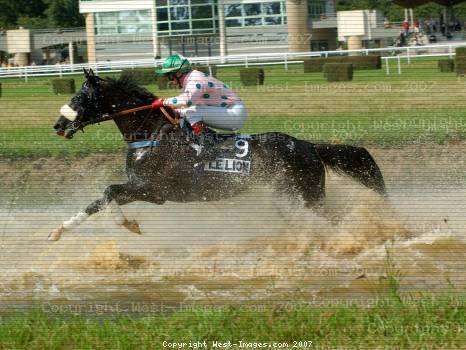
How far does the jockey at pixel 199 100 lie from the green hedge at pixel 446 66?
7.14 meters

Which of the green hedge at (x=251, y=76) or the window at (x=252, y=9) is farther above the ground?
the window at (x=252, y=9)

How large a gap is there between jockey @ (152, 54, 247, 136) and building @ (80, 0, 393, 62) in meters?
5.51

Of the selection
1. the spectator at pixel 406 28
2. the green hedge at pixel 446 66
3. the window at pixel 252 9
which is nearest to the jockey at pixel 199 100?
the green hedge at pixel 446 66

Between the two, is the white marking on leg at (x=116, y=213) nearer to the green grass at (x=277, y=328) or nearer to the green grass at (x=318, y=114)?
the green grass at (x=277, y=328)

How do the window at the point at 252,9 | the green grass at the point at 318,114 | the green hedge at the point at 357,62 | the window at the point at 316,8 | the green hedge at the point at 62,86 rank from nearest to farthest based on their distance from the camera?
1. the green grass at the point at 318,114
2. the green hedge at the point at 62,86
3. the window at the point at 316,8
4. the green hedge at the point at 357,62
5. the window at the point at 252,9

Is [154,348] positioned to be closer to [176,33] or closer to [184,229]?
[184,229]

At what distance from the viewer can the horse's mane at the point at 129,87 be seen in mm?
8148

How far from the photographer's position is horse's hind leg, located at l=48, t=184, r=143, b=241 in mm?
7844

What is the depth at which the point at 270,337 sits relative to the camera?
550 cm

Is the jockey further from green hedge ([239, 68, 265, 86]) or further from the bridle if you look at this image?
green hedge ([239, 68, 265, 86])

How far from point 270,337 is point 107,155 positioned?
22.7ft

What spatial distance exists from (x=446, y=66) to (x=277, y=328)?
1015 centimetres

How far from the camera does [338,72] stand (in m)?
14.9

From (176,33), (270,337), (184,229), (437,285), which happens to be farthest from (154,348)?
(176,33)
